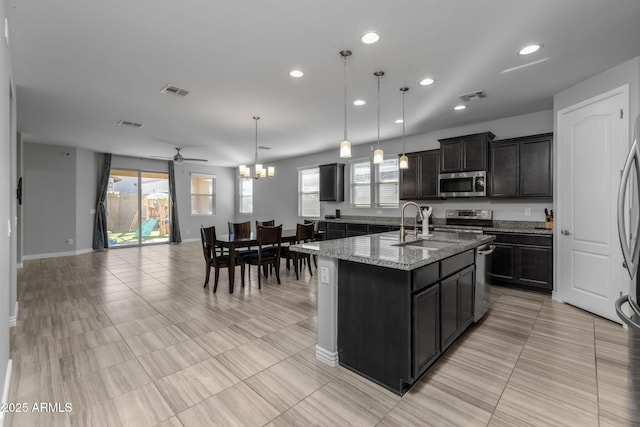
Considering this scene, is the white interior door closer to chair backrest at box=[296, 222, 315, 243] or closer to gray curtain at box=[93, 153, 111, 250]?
chair backrest at box=[296, 222, 315, 243]

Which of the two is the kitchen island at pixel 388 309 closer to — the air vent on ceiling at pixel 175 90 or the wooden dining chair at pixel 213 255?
the wooden dining chair at pixel 213 255

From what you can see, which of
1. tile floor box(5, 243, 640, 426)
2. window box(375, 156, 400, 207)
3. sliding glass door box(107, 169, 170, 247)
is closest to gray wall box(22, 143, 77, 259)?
sliding glass door box(107, 169, 170, 247)

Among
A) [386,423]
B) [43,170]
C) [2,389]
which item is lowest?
[386,423]

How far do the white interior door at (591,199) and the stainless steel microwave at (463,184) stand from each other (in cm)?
104

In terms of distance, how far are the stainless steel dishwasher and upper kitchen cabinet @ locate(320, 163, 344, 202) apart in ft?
13.5

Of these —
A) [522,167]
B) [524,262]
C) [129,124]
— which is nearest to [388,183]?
[522,167]

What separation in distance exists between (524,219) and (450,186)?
121 centimetres

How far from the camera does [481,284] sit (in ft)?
9.93

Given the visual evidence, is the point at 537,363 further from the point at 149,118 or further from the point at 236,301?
the point at 149,118

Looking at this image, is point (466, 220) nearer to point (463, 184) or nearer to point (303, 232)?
point (463, 184)

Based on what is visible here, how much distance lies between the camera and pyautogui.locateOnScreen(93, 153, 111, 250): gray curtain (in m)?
7.80

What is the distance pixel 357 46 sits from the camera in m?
2.67

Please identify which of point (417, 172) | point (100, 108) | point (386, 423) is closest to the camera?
point (386, 423)

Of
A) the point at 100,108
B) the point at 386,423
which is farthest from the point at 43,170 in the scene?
the point at 386,423
